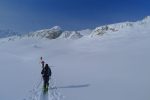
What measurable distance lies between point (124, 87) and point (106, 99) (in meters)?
2.64

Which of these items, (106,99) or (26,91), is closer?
(106,99)

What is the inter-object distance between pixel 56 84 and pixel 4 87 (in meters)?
3.17

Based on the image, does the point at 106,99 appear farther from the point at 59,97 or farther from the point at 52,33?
the point at 52,33

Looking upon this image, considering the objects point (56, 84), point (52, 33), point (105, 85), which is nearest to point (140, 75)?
point (105, 85)

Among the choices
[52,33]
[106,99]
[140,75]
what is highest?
[52,33]

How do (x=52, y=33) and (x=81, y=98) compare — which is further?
(x=52, y=33)

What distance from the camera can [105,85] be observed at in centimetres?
1769

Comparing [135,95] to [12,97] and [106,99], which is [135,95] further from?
[12,97]

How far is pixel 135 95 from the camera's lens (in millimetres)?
13969

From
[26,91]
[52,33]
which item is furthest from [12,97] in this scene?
[52,33]

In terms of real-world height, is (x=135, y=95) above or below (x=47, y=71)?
below

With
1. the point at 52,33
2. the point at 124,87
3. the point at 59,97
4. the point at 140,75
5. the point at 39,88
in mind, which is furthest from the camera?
the point at 52,33

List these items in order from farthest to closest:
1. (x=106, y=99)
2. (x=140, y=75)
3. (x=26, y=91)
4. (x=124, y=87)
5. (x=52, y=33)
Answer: (x=52, y=33)
(x=140, y=75)
(x=26, y=91)
(x=124, y=87)
(x=106, y=99)

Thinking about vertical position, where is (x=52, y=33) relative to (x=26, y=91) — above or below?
above
